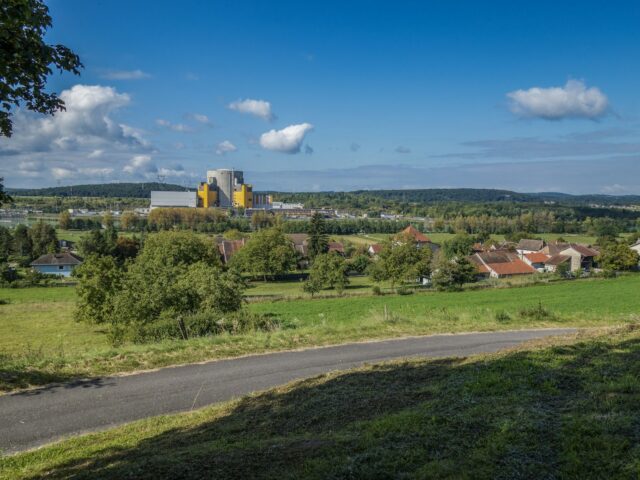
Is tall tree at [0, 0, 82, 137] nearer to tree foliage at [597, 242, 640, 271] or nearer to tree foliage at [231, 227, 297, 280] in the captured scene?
tree foliage at [231, 227, 297, 280]

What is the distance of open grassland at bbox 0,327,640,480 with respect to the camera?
539cm

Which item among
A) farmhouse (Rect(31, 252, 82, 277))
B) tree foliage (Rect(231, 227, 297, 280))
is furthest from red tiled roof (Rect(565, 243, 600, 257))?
farmhouse (Rect(31, 252, 82, 277))

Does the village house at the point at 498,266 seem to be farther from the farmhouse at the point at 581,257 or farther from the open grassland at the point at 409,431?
the open grassland at the point at 409,431

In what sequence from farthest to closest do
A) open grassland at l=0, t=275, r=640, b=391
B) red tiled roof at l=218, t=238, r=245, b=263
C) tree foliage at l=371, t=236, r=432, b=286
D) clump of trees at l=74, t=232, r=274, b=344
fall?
red tiled roof at l=218, t=238, r=245, b=263
tree foliage at l=371, t=236, r=432, b=286
clump of trees at l=74, t=232, r=274, b=344
open grassland at l=0, t=275, r=640, b=391

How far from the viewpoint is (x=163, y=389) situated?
35.5 feet

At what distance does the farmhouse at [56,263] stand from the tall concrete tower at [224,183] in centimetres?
11106

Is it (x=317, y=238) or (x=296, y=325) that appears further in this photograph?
(x=317, y=238)

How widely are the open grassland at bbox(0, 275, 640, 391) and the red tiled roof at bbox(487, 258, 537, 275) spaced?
78.7 feet

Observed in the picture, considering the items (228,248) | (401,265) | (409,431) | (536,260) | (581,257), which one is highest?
(409,431)

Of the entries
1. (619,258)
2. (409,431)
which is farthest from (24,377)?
(619,258)

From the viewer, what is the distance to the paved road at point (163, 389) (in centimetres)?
884

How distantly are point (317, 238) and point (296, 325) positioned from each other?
57.6 meters

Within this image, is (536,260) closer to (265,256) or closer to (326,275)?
(265,256)

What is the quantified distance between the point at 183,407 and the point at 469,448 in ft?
19.7
